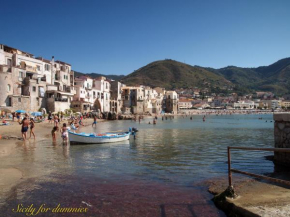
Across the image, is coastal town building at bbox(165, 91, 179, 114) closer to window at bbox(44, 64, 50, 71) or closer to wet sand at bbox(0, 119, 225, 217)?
window at bbox(44, 64, 50, 71)

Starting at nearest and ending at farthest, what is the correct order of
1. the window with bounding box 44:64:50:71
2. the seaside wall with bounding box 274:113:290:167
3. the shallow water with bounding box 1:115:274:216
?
1. the shallow water with bounding box 1:115:274:216
2. the seaside wall with bounding box 274:113:290:167
3. the window with bounding box 44:64:50:71

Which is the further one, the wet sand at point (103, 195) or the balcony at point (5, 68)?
the balcony at point (5, 68)

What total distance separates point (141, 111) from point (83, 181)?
90723mm

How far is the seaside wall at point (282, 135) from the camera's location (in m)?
11.2

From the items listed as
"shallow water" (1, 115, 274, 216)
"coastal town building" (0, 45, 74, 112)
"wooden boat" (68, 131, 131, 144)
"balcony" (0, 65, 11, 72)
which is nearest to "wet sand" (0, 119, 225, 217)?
"shallow water" (1, 115, 274, 216)

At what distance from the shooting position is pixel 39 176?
397 inches

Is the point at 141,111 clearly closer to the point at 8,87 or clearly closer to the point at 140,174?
the point at 8,87

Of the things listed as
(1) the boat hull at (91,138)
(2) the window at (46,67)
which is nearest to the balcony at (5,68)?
(2) the window at (46,67)

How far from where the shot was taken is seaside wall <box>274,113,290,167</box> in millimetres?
A: 11203

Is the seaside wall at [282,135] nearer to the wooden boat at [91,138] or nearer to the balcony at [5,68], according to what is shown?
the wooden boat at [91,138]

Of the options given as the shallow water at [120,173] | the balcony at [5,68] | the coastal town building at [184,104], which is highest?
the balcony at [5,68]

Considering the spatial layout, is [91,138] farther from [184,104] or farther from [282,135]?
[184,104]

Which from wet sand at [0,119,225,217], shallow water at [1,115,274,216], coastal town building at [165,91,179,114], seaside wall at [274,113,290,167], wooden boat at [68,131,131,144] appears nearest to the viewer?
wet sand at [0,119,225,217]

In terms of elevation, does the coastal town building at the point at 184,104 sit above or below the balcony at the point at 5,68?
below
